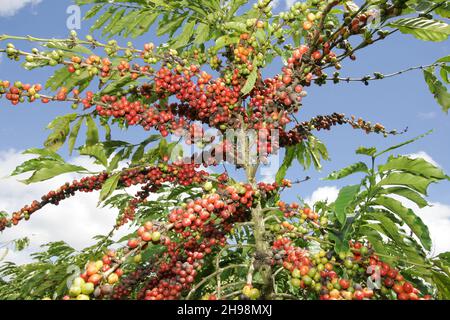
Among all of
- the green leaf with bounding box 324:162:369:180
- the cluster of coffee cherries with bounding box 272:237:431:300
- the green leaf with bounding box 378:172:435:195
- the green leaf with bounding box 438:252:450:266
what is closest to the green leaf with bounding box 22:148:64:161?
the cluster of coffee cherries with bounding box 272:237:431:300

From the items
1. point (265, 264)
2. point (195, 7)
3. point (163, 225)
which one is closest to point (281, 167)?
point (265, 264)

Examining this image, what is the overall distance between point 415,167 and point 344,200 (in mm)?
465

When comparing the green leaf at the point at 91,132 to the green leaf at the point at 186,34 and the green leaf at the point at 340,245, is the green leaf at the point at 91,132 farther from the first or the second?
the green leaf at the point at 340,245

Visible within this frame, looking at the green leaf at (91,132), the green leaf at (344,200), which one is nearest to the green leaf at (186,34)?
the green leaf at (91,132)

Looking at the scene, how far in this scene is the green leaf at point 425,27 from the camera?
2.33 metres

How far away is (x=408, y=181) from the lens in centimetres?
197

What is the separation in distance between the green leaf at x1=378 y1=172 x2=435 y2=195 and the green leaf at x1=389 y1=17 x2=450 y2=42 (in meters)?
1.07

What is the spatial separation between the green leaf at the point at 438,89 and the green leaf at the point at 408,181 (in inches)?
51.1

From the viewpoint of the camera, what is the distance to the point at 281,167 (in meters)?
3.81

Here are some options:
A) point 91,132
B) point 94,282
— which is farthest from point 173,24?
point 94,282

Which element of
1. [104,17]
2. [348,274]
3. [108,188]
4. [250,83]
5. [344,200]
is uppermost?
[104,17]

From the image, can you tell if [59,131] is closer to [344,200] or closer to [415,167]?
[344,200]

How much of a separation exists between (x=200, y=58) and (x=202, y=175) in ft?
3.62
